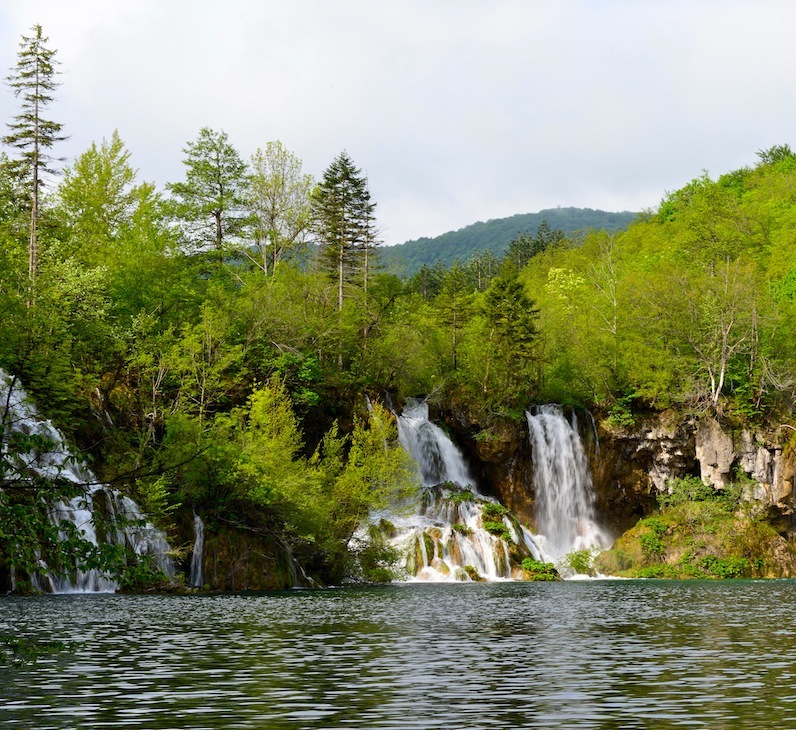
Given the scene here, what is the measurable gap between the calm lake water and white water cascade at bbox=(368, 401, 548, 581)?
66.0ft

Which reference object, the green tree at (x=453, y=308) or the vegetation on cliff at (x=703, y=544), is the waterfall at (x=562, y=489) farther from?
the green tree at (x=453, y=308)

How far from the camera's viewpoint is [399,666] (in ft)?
59.9

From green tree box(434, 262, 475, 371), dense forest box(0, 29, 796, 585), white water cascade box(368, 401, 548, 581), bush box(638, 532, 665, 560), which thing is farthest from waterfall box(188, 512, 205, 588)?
bush box(638, 532, 665, 560)

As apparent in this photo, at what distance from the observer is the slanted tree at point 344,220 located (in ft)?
239

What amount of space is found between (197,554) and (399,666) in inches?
1079

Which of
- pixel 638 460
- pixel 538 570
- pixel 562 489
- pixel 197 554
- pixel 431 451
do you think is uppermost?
pixel 431 451

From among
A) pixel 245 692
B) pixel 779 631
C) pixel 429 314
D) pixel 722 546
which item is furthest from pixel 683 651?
pixel 429 314

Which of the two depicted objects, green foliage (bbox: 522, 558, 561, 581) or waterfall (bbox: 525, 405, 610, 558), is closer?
green foliage (bbox: 522, 558, 561, 581)

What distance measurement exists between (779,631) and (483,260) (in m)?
169

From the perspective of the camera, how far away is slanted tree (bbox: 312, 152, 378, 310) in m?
72.9

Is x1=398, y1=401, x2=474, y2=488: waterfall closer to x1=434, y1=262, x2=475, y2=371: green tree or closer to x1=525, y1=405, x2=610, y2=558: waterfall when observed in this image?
x1=525, y1=405, x2=610, y2=558: waterfall

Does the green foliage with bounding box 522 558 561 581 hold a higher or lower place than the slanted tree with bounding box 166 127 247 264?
lower

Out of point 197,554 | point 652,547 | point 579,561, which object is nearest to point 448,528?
point 579,561

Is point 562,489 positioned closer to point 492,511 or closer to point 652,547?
point 652,547
